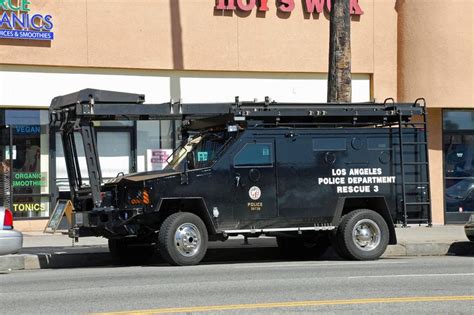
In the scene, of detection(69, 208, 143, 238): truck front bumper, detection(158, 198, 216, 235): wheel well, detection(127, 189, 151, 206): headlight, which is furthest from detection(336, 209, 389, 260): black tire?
detection(69, 208, 143, 238): truck front bumper

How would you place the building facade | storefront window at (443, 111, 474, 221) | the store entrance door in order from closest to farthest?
the building facade, the store entrance door, storefront window at (443, 111, 474, 221)

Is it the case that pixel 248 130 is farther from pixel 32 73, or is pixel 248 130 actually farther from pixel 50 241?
pixel 32 73

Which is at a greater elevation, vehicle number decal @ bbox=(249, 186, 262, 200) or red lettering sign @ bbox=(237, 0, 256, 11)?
red lettering sign @ bbox=(237, 0, 256, 11)

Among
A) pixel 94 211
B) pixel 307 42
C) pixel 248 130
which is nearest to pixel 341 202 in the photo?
pixel 248 130

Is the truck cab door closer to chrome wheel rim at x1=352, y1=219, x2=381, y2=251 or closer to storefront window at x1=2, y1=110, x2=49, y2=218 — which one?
chrome wheel rim at x1=352, y1=219, x2=381, y2=251

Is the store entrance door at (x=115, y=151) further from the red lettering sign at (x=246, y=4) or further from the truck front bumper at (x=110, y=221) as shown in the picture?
the truck front bumper at (x=110, y=221)

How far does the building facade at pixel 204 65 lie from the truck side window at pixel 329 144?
709 cm

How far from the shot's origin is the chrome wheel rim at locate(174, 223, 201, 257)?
43.5 ft

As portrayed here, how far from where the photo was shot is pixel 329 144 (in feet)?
46.7

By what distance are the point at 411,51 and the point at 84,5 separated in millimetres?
8631

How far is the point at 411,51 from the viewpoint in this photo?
22.1 metres

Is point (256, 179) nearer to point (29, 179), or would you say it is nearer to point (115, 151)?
point (115, 151)

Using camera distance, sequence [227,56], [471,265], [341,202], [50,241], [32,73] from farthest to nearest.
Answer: [227,56], [32,73], [50,241], [341,202], [471,265]

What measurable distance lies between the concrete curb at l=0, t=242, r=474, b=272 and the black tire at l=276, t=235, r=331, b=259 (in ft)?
0.95
